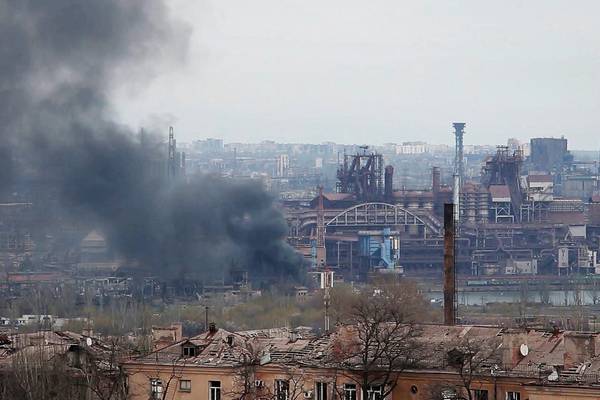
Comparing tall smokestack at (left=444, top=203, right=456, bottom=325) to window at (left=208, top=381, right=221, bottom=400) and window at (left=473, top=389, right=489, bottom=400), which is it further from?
window at (left=473, top=389, right=489, bottom=400)

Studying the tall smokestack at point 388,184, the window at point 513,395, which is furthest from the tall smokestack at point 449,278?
the tall smokestack at point 388,184

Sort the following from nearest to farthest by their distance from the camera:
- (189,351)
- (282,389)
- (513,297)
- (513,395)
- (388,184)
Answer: (513,395) → (282,389) → (189,351) → (513,297) → (388,184)

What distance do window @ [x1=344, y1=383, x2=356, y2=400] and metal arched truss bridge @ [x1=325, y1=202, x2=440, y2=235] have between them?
6428 cm

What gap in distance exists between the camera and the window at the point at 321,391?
1853 centimetres

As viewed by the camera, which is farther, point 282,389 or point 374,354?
point 282,389

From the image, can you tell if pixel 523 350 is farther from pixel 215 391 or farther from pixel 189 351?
pixel 189 351

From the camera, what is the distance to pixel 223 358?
1962 centimetres

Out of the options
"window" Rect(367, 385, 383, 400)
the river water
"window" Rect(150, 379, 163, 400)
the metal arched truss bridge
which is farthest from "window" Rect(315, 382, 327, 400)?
the metal arched truss bridge

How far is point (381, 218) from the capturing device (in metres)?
83.9

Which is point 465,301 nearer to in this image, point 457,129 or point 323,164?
point 457,129

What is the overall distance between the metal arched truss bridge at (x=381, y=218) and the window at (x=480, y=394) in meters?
65.1

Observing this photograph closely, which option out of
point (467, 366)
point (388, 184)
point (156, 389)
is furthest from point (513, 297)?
point (467, 366)

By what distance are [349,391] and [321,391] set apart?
34 cm

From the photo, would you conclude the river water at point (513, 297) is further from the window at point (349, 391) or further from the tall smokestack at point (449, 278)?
the window at point (349, 391)
